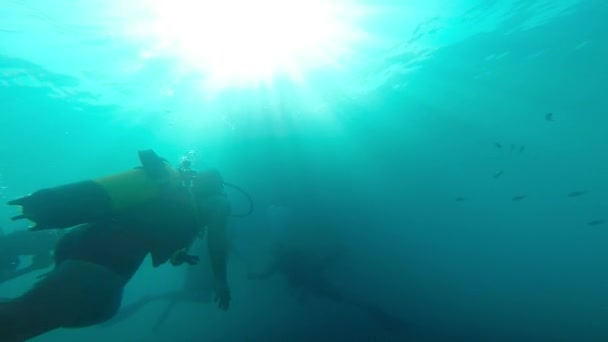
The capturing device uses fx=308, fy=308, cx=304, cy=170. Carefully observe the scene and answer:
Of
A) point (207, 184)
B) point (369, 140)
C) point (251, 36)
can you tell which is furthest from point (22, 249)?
point (369, 140)

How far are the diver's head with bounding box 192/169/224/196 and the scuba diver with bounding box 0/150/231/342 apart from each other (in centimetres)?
16

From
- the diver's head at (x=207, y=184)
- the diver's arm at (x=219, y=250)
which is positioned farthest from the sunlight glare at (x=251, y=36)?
the diver's arm at (x=219, y=250)

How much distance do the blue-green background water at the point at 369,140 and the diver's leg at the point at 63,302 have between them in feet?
39.5

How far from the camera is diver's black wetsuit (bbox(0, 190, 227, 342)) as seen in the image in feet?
7.93

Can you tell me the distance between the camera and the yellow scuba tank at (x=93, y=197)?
9.57ft

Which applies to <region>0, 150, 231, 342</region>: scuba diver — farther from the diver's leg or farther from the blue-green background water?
the blue-green background water

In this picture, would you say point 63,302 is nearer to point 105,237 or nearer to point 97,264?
point 97,264

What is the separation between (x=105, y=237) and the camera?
309 cm

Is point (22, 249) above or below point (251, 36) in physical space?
below

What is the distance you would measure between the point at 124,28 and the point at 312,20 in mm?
7865

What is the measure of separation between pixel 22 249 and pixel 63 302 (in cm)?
726

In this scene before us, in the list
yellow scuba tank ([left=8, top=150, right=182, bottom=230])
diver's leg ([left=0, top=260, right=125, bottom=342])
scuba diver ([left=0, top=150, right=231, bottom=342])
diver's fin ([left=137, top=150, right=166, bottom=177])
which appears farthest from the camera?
diver's fin ([left=137, top=150, right=166, bottom=177])

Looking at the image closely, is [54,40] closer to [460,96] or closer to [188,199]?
[188,199]

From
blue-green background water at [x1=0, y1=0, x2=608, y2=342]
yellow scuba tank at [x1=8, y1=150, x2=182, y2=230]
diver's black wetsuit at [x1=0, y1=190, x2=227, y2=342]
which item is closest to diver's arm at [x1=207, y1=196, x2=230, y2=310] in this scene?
diver's black wetsuit at [x1=0, y1=190, x2=227, y2=342]
